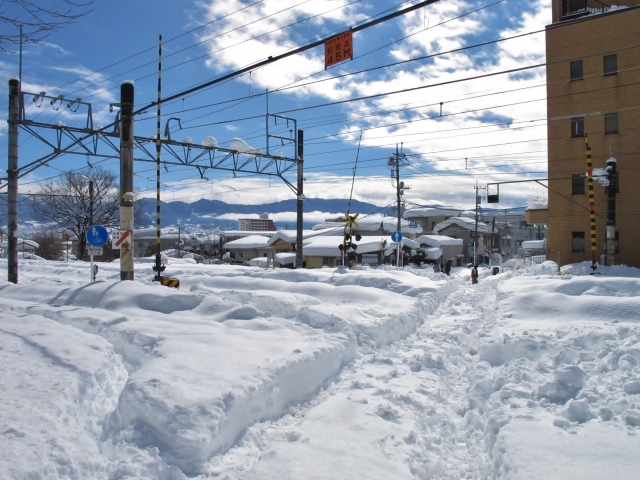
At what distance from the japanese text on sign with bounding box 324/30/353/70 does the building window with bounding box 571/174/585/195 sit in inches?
920

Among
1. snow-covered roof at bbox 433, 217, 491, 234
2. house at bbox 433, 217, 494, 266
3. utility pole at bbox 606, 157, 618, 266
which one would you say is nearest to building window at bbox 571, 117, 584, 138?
utility pole at bbox 606, 157, 618, 266

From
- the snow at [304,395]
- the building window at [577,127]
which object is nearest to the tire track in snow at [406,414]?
the snow at [304,395]

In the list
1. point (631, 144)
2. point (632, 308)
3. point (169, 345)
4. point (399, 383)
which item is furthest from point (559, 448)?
point (631, 144)

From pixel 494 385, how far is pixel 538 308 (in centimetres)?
578

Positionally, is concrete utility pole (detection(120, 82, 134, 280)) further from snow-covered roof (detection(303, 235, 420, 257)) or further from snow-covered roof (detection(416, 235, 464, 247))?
snow-covered roof (detection(416, 235, 464, 247))

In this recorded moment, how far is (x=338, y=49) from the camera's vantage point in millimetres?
7824

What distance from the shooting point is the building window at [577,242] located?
27184 mm

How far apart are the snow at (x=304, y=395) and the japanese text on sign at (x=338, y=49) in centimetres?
471

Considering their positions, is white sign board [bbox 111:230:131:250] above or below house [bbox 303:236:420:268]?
above

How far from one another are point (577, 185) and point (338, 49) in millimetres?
23976

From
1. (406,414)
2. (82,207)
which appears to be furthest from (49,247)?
(406,414)

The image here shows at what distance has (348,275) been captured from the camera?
62.1 feet

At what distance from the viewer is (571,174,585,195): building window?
26.8 m

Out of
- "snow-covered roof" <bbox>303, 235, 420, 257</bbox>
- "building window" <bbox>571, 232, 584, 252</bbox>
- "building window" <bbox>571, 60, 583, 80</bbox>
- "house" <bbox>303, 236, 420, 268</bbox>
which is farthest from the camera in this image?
"snow-covered roof" <bbox>303, 235, 420, 257</bbox>
